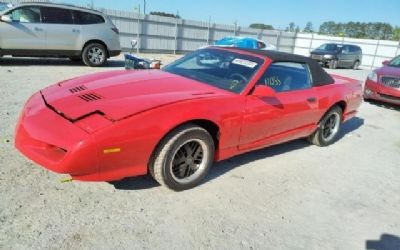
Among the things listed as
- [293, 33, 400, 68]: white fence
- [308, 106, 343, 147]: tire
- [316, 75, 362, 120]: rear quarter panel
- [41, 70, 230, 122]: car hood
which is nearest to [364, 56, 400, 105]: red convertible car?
[316, 75, 362, 120]: rear quarter panel

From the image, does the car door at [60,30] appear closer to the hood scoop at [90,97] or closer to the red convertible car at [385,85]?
the hood scoop at [90,97]

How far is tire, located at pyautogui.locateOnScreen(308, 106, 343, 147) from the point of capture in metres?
5.34

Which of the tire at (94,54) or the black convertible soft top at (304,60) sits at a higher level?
the black convertible soft top at (304,60)

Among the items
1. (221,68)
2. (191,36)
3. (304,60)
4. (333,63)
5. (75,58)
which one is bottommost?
(333,63)

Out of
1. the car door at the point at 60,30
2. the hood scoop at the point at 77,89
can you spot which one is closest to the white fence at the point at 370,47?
the car door at the point at 60,30

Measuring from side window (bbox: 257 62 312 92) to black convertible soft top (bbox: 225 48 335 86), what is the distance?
2.5 inches

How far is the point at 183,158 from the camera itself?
11.7ft

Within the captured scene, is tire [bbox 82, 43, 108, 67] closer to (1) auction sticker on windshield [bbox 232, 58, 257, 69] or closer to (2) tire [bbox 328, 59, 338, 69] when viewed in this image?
(1) auction sticker on windshield [bbox 232, 58, 257, 69]

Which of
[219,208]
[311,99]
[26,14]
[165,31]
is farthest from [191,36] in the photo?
[219,208]

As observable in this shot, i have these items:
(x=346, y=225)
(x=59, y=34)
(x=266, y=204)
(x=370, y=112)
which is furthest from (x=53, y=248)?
(x=59, y=34)

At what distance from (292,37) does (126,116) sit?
28281 mm

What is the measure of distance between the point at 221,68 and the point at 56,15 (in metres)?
7.88

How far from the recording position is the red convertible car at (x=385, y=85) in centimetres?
875

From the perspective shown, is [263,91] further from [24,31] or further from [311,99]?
[24,31]
